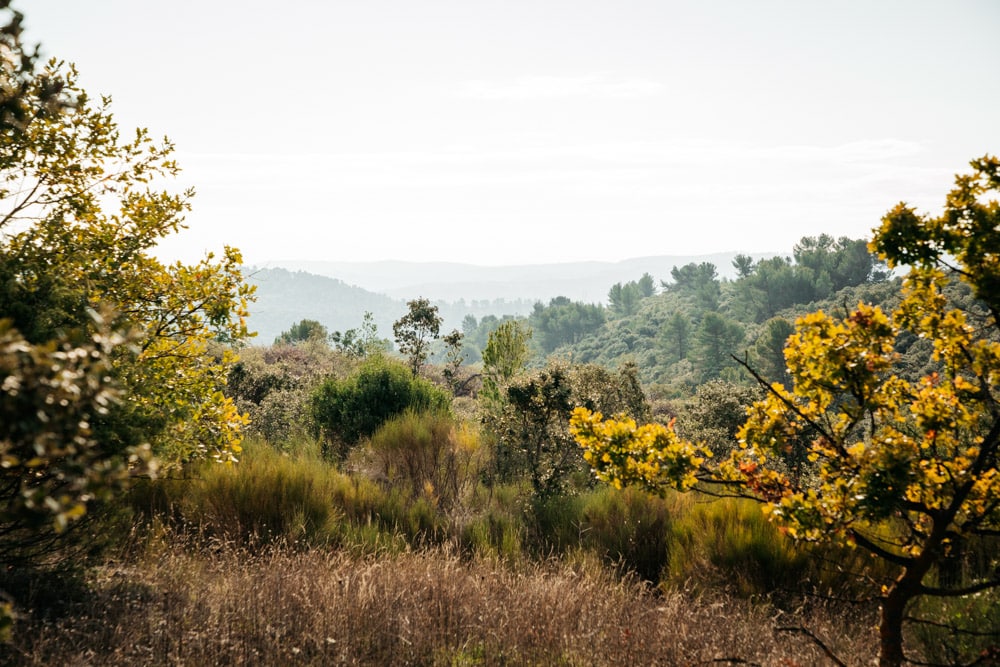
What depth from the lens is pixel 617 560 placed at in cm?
665

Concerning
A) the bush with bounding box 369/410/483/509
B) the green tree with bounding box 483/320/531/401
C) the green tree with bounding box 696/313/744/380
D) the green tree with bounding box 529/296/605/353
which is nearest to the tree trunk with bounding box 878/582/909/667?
the bush with bounding box 369/410/483/509

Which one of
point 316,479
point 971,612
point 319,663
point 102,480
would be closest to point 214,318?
point 316,479

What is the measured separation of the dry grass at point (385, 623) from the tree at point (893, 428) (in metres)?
1.03

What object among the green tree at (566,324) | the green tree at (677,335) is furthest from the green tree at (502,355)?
the green tree at (566,324)

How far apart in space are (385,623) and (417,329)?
17002 mm

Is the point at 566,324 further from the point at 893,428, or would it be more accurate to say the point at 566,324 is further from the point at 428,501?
the point at 893,428

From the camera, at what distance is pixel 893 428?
3545mm

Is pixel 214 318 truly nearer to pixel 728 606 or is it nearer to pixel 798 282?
pixel 728 606

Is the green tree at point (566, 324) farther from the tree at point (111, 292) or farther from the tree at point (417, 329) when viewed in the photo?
the tree at point (111, 292)

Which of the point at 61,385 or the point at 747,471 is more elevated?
the point at 61,385

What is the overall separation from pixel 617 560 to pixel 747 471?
299 centimetres

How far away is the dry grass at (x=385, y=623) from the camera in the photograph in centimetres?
408

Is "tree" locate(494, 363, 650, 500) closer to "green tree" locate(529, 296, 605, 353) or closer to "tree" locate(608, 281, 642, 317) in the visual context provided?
"green tree" locate(529, 296, 605, 353)

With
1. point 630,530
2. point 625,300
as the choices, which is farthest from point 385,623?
point 625,300
